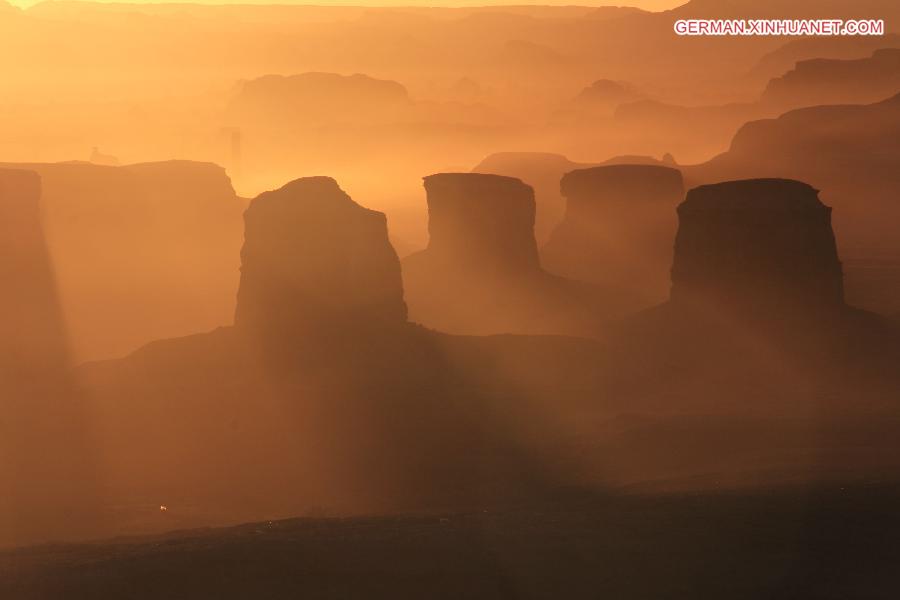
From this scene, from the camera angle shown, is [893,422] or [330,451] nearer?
[330,451]

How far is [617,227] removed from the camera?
94.4 meters

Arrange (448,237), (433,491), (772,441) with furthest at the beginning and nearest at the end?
(448,237) → (772,441) → (433,491)

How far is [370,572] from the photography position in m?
35.2

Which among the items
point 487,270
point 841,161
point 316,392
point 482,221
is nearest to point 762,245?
point 482,221

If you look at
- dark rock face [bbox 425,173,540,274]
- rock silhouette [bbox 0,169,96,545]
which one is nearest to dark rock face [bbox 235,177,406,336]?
rock silhouette [bbox 0,169,96,545]

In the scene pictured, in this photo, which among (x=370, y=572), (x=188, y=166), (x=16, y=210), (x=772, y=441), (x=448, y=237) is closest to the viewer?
(x=370, y=572)

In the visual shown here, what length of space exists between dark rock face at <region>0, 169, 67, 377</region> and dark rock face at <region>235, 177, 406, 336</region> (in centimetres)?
984

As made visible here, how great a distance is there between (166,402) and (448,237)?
2702 cm

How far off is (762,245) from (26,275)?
2983 cm

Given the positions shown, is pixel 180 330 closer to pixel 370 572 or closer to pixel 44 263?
pixel 44 263

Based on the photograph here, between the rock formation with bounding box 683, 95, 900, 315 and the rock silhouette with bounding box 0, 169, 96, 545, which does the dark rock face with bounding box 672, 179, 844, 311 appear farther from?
the rock formation with bounding box 683, 95, 900, 315

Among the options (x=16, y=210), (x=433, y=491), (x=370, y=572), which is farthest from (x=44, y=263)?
(x=370, y=572)

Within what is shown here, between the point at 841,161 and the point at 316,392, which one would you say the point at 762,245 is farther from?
the point at 841,161

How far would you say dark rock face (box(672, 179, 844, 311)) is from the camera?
6700 centimetres
